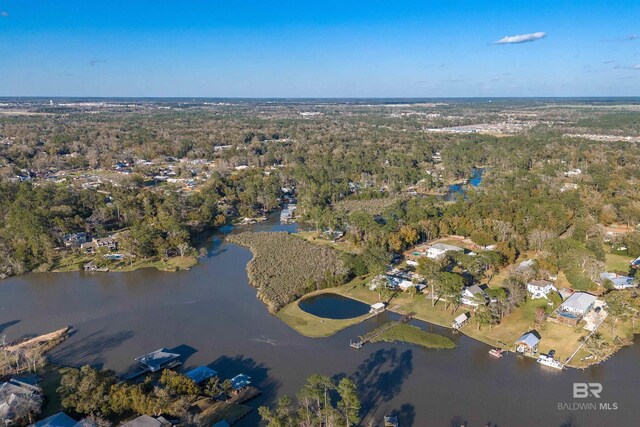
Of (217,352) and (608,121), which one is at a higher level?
(608,121)

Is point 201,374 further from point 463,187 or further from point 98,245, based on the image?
point 463,187

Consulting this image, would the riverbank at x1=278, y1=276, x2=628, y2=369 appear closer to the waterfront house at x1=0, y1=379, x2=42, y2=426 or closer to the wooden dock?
the wooden dock

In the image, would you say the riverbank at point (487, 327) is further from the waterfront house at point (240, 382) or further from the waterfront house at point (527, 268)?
the waterfront house at point (240, 382)

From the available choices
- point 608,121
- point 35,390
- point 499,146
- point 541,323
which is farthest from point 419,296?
point 608,121

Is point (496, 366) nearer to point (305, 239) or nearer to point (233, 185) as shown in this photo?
point (305, 239)

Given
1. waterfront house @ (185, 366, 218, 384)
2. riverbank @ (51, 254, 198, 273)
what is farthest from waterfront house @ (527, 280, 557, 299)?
riverbank @ (51, 254, 198, 273)
